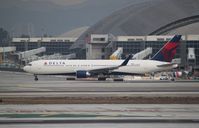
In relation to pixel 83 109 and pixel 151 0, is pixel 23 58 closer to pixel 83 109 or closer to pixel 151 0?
pixel 151 0

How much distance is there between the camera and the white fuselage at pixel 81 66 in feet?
272

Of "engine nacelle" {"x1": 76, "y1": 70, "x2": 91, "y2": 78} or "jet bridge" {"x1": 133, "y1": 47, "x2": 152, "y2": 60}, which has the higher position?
"jet bridge" {"x1": 133, "y1": 47, "x2": 152, "y2": 60}

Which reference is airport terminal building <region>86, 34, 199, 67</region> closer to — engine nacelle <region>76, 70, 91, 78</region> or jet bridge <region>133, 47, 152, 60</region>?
jet bridge <region>133, 47, 152, 60</region>

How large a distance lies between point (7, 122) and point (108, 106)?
10665 mm

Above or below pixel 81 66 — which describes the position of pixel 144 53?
above

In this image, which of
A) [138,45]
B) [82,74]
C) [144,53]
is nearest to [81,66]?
[82,74]

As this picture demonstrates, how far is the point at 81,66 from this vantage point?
8338 cm

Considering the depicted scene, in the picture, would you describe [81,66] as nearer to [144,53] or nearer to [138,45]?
[144,53]

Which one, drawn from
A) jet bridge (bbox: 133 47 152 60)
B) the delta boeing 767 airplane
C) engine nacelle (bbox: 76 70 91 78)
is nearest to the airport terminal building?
jet bridge (bbox: 133 47 152 60)

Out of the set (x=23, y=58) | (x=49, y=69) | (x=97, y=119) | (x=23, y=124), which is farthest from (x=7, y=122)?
(x=23, y=58)

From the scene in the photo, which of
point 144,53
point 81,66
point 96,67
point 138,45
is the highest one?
point 138,45

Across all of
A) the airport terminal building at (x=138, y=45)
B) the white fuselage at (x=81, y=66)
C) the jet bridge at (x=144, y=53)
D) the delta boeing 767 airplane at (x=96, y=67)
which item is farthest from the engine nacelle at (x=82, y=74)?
the airport terminal building at (x=138, y=45)

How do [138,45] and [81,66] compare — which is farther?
[138,45]

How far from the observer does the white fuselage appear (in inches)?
3268
